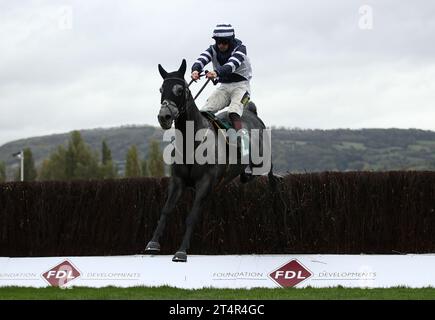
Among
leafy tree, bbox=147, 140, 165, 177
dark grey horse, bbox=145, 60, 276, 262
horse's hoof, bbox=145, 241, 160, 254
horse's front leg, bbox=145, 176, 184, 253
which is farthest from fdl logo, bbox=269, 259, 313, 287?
leafy tree, bbox=147, 140, 165, 177

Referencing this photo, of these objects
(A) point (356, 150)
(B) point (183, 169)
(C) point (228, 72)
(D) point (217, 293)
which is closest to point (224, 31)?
(C) point (228, 72)

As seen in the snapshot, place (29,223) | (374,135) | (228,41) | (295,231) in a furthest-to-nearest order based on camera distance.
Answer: (374,135), (29,223), (295,231), (228,41)

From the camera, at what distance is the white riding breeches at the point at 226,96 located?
13.2 metres

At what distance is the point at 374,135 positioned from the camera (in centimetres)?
15762

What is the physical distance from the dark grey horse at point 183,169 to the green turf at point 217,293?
1006 mm

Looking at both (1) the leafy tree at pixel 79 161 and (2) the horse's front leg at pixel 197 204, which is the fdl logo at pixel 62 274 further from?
(1) the leafy tree at pixel 79 161

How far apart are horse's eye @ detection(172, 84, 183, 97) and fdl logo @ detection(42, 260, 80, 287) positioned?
15.7 ft

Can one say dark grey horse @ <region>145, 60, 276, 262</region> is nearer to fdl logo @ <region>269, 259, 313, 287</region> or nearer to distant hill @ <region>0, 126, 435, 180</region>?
fdl logo @ <region>269, 259, 313, 287</region>

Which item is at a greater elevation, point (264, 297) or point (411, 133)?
point (411, 133)

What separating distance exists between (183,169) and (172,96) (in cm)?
118

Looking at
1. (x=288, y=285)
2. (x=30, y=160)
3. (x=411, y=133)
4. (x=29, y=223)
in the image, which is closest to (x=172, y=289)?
(x=288, y=285)

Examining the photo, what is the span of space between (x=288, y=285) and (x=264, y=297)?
7.16 ft

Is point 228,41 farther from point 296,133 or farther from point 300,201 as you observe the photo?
point 296,133

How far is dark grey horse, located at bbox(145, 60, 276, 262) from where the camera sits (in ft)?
36.1
